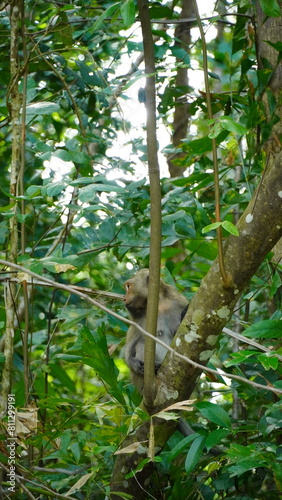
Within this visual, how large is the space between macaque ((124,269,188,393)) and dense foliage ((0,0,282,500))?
0.12 metres

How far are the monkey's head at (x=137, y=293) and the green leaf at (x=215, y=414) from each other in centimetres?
144

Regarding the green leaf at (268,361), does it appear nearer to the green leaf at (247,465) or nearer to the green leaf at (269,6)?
the green leaf at (247,465)

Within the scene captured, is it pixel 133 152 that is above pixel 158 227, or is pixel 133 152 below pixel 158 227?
above

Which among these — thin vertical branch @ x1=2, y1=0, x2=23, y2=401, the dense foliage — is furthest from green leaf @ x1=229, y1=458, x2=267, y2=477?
thin vertical branch @ x1=2, y1=0, x2=23, y2=401

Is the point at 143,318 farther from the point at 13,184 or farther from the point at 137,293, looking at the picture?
the point at 13,184

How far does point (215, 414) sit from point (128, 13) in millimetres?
1615

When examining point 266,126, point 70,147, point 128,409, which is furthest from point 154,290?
point 70,147

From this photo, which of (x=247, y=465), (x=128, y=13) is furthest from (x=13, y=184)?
(x=247, y=465)

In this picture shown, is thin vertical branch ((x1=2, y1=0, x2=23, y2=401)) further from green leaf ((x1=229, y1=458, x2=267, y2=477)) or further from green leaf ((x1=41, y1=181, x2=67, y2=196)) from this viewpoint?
green leaf ((x1=229, y1=458, x2=267, y2=477))

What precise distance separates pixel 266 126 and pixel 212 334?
938mm

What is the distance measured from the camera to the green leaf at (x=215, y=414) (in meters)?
2.61

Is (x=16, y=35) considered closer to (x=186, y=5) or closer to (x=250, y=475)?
(x=250, y=475)

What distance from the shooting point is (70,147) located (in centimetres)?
344

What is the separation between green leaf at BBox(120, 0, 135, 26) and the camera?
7.43 feet
